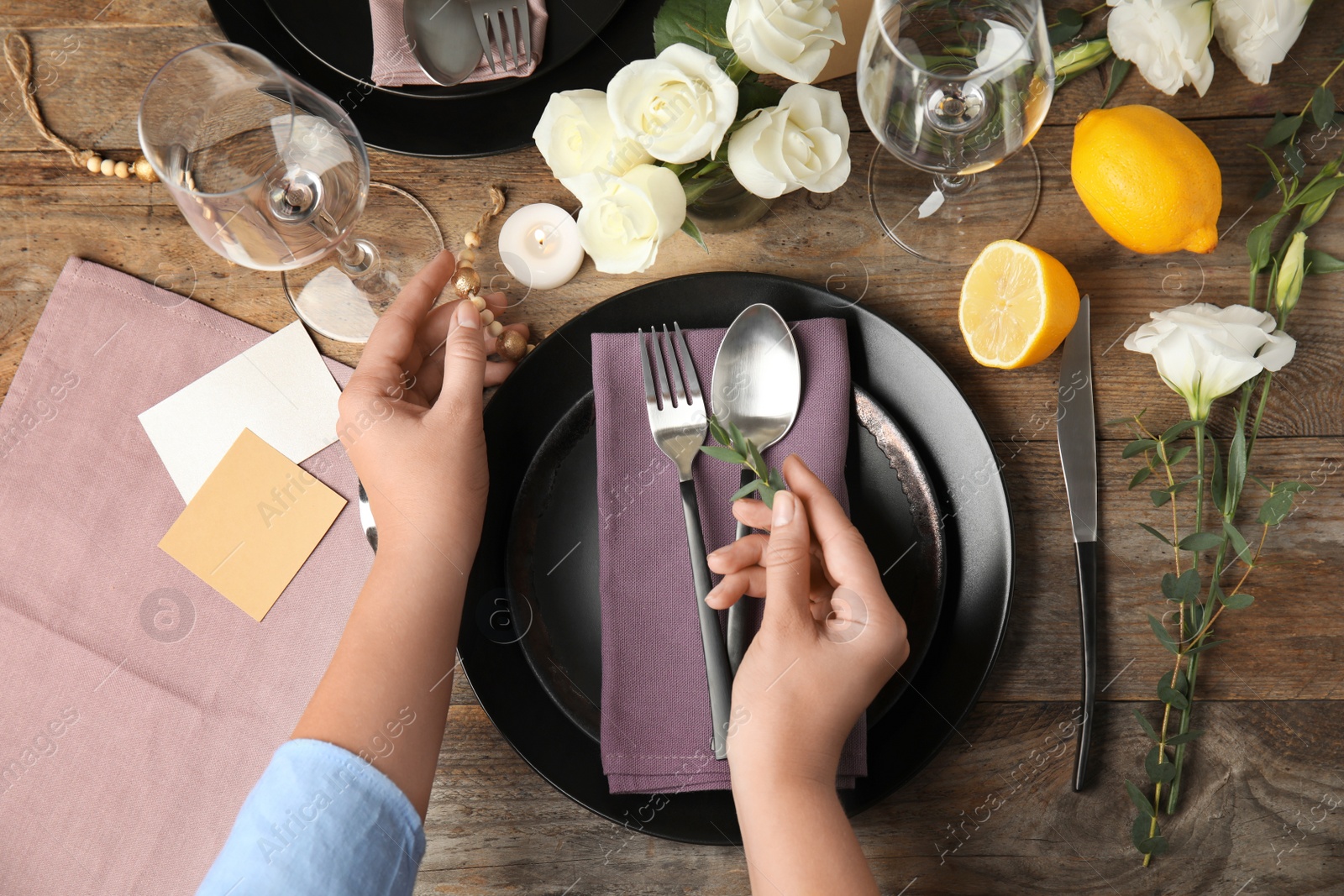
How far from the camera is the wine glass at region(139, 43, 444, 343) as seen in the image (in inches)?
24.6

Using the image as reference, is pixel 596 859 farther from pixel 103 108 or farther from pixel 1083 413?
pixel 103 108

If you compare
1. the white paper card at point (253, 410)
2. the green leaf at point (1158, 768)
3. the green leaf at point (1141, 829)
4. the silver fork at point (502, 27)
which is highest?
the silver fork at point (502, 27)

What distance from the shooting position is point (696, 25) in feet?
2.13

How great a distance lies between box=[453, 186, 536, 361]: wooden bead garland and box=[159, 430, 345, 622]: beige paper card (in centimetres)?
22

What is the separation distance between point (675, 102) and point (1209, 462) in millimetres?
575

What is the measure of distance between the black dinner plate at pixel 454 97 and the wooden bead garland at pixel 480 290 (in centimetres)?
6

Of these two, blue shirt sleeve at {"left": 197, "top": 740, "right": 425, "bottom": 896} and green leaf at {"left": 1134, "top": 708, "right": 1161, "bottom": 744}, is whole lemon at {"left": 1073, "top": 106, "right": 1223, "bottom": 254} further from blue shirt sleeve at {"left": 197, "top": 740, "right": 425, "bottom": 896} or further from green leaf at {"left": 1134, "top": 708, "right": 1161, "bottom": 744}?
blue shirt sleeve at {"left": 197, "top": 740, "right": 425, "bottom": 896}

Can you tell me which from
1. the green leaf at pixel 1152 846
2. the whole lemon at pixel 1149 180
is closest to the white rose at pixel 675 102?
the whole lemon at pixel 1149 180

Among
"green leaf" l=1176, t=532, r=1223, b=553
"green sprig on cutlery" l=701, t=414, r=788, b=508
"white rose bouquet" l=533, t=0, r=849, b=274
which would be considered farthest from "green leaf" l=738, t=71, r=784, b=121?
"green leaf" l=1176, t=532, r=1223, b=553

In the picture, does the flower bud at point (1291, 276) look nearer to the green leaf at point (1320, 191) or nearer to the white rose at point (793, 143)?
the green leaf at point (1320, 191)

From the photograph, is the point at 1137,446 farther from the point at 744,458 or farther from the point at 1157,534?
the point at 744,458

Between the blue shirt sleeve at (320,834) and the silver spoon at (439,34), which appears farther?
the silver spoon at (439,34)

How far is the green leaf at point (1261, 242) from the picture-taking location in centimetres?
70

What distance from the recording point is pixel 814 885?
571 mm
